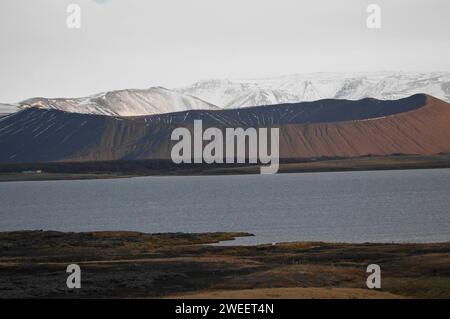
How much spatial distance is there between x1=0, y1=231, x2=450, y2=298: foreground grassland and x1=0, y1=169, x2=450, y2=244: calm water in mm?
12648

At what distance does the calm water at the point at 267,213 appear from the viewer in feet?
320

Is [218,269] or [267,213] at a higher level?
[267,213]

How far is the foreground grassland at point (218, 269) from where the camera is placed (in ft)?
165

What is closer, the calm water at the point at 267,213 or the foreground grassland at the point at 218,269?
the foreground grassland at the point at 218,269

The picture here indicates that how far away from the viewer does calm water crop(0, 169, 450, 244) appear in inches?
3844

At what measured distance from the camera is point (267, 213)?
12950 cm

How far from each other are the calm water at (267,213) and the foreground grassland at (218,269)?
1265cm

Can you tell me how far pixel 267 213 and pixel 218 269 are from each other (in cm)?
6808

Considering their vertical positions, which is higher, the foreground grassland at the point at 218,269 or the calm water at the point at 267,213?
the calm water at the point at 267,213

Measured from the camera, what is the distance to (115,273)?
5975cm

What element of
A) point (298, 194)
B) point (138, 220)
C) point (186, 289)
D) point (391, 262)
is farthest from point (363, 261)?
point (298, 194)

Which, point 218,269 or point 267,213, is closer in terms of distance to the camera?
point 218,269
